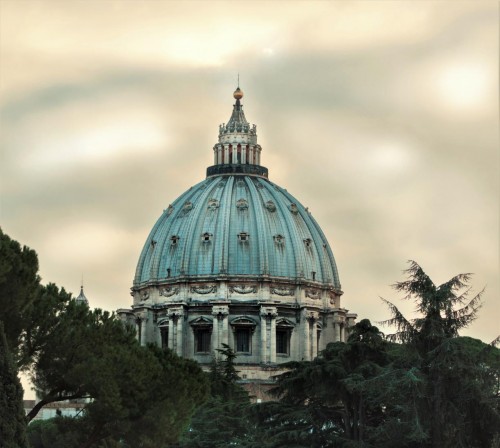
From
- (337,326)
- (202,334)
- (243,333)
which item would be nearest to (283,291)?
(243,333)

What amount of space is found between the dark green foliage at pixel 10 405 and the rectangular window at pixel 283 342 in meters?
85.7

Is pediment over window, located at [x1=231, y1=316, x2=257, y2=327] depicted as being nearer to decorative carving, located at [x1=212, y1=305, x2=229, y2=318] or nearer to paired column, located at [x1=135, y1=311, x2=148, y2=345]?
decorative carving, located at [x1=212, y1=305, x2=229, y2=318]

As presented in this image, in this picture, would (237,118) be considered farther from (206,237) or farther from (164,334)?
(164,334)

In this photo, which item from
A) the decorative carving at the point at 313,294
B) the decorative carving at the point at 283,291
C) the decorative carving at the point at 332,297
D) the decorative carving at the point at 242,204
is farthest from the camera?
the decorative carving at the point at 332,297

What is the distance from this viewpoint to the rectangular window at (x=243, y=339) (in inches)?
4602

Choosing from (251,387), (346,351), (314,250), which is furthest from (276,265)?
(346,351)

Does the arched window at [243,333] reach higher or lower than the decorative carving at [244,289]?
lower

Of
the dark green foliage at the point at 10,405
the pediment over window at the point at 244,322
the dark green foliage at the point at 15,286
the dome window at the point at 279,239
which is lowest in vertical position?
the dark green foliage at the point at 10,405

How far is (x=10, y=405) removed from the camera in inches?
1280

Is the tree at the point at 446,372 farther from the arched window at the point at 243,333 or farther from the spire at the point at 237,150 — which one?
the spire at the point at 237,150

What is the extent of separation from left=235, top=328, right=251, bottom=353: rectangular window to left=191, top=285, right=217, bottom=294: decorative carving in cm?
368

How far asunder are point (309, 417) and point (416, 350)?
1093 cm

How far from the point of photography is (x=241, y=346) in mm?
117125

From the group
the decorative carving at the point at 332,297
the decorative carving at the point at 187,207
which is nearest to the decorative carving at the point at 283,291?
the decorative carving at the point at 332,297
